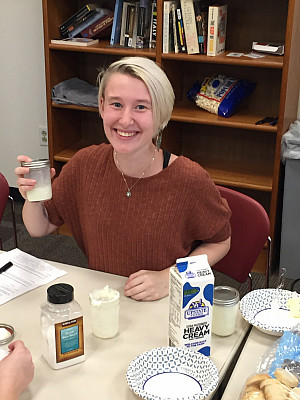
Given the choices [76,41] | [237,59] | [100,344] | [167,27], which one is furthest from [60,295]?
[76,41]

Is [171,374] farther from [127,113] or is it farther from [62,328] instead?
[127,113]

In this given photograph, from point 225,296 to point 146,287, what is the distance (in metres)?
0.25

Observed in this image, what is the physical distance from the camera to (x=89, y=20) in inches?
132

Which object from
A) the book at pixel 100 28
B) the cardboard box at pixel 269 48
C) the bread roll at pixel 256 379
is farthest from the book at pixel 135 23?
the bread roll at pixel 256 379

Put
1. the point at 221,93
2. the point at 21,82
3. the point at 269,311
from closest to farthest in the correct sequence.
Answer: the point at 269,311
the point at 221,93
the point at 21,82

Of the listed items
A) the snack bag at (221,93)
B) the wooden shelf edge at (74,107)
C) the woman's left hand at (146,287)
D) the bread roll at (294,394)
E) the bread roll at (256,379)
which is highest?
the snack bag at (221,93)

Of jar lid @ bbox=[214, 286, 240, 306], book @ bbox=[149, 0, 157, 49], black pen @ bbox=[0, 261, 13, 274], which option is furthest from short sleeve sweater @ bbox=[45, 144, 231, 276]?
book @ bbox=[149, 0, 157, 49]

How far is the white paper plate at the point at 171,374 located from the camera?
1.18 meters

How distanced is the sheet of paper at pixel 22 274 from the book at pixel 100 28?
194cm

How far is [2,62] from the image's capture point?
12.9 feet

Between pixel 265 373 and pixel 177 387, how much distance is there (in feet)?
0.60

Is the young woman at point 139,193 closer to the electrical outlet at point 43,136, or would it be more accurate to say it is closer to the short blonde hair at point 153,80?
the short blonde hair at point 153,80

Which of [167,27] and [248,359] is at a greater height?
[167,27]

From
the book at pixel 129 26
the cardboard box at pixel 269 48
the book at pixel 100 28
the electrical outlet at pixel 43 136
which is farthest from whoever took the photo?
the electrical outlet at pixel 43 136
